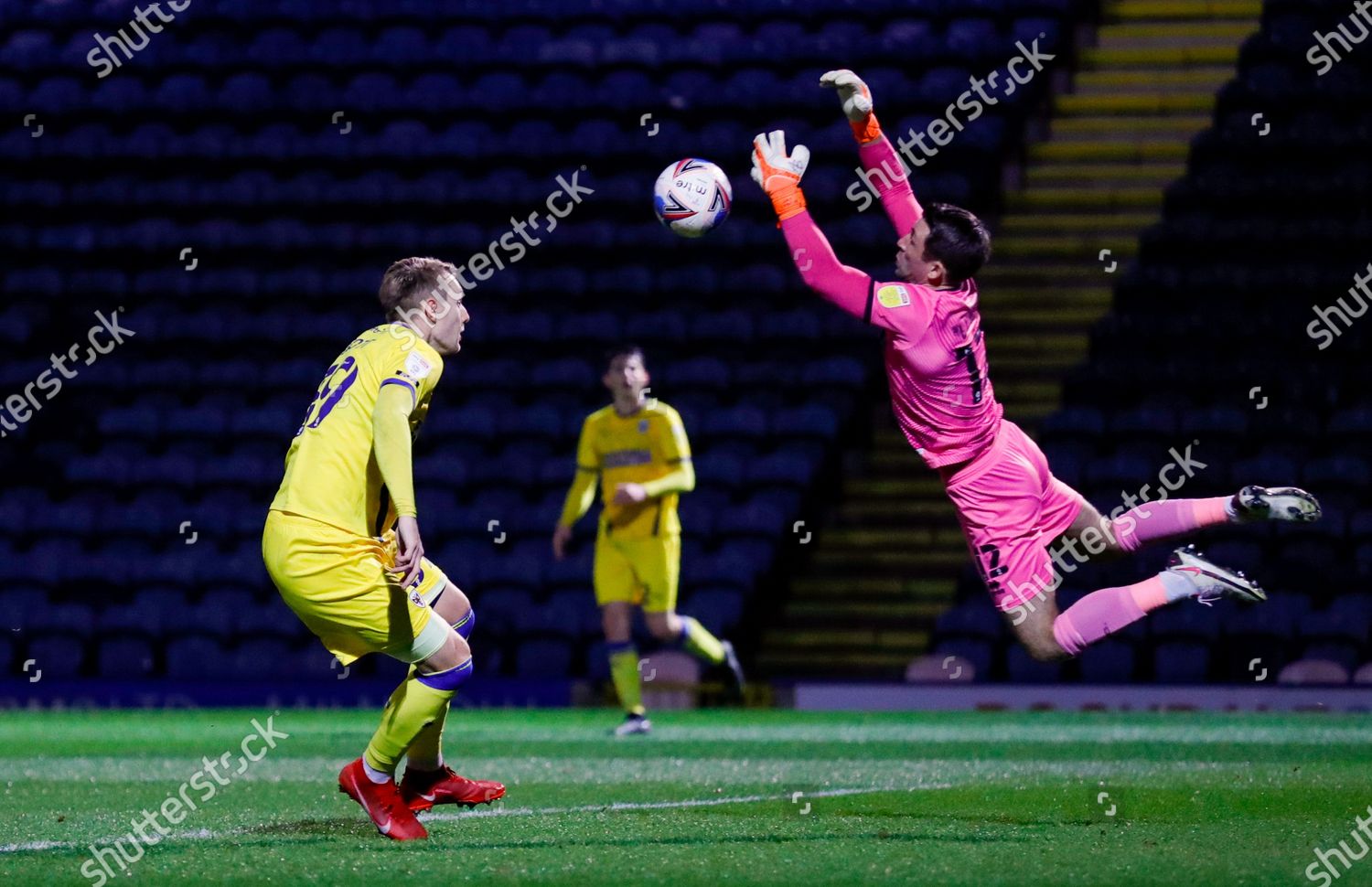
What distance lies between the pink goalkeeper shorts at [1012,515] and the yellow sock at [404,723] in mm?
1869

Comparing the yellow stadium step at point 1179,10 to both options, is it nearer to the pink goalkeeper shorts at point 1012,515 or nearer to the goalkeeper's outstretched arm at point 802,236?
the pink goalkeeper shorts at point 1012,515

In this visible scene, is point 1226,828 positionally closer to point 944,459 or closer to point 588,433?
point 944,459

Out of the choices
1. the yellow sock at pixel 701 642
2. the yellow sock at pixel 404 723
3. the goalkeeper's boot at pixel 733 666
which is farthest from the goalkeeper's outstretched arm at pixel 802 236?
the goalkeeper's boot at pixel 733 666

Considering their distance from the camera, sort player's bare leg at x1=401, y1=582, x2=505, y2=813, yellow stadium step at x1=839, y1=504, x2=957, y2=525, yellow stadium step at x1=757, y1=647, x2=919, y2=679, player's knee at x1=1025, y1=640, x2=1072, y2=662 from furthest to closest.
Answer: yellow stadium step at x1=839, y1=504, x2=957, y2=525, yellow stadium step at x1=757, y1=647, x2=919, y2=679, player's knee at x1=1025, y1=640, x2=1072, y2=662, player's bare leg at x1=401, y1=582, x2=505, y2=813

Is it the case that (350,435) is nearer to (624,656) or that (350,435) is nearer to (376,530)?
(376,530)

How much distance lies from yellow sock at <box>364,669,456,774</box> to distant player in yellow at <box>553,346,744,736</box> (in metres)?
4.99

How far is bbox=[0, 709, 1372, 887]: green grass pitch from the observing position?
15.1 ft

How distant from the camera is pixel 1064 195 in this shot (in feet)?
50.0

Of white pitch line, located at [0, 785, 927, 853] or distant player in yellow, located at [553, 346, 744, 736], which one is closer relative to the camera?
white pitch line, located at [0, 785, 927, 853]

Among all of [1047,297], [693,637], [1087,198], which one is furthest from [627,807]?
[1087,198]

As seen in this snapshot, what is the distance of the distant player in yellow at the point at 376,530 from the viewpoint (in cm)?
510

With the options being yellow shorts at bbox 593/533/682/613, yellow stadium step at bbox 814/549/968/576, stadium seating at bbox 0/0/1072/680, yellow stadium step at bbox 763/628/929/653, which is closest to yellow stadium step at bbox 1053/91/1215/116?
stadium seating at bbox 0/0/1072/680

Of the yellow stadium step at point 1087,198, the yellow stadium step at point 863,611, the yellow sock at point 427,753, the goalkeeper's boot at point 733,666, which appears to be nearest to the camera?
the yellow sock at point 427,753

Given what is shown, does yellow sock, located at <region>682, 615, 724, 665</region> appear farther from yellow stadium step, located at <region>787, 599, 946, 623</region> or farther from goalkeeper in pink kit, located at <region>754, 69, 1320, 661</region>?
goalkeeper in pink kit, located at <region>754, 69, 1320, 661</region>
